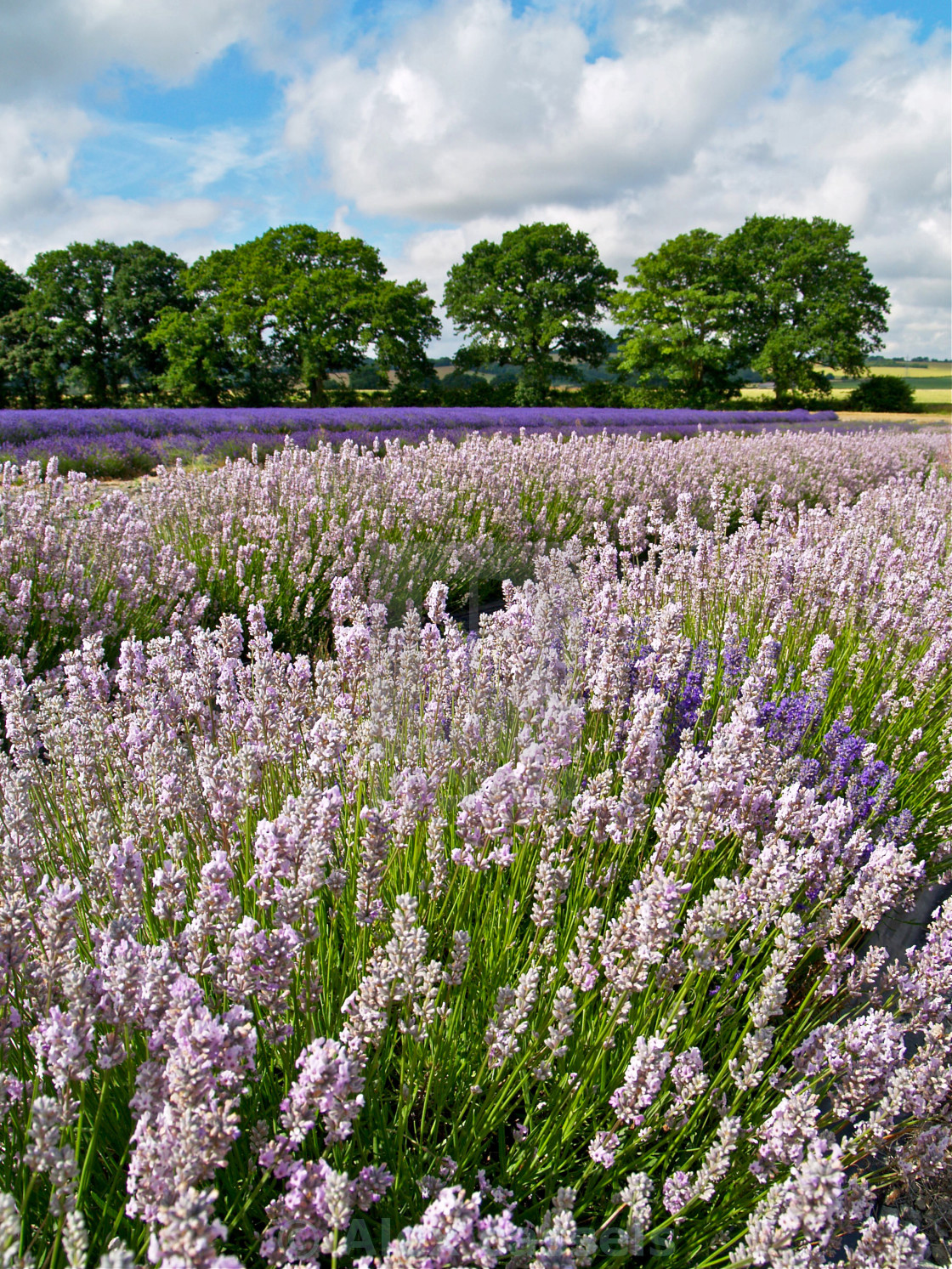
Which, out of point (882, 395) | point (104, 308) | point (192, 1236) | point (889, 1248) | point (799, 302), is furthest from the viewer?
point (882, 395)

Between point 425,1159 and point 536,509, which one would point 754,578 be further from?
point 425,1159

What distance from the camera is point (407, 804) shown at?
1.35 metres

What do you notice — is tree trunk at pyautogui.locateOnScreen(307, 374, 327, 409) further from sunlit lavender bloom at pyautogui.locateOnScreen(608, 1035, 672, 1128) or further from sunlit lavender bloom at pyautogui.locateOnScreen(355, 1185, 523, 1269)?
sunlit lavender bloom at pyautogui.locateOnScreen(355, 1185, 523, 1269)

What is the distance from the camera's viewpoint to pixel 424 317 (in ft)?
118

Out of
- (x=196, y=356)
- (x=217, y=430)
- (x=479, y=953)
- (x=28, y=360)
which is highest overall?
(x=28, y=360)

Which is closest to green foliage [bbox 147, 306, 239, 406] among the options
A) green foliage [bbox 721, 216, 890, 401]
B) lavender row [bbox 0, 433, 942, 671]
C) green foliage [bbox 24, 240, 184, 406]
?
green foliage [bbox 24, 240, 184, 406]

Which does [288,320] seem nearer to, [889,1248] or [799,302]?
[799,302]

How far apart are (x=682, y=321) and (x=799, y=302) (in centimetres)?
690

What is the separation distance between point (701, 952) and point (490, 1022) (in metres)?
0.38


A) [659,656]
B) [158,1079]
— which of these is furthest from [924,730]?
[158,1079]

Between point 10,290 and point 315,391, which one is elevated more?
point 10,290

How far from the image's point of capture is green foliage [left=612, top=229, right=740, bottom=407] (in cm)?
3659

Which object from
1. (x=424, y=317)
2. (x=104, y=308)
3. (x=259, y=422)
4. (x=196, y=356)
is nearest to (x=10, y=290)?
(x=104, y=308)

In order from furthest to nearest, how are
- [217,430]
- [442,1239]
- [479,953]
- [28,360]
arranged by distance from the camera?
[28,360], [217,430], [479,953], [442,1239]
